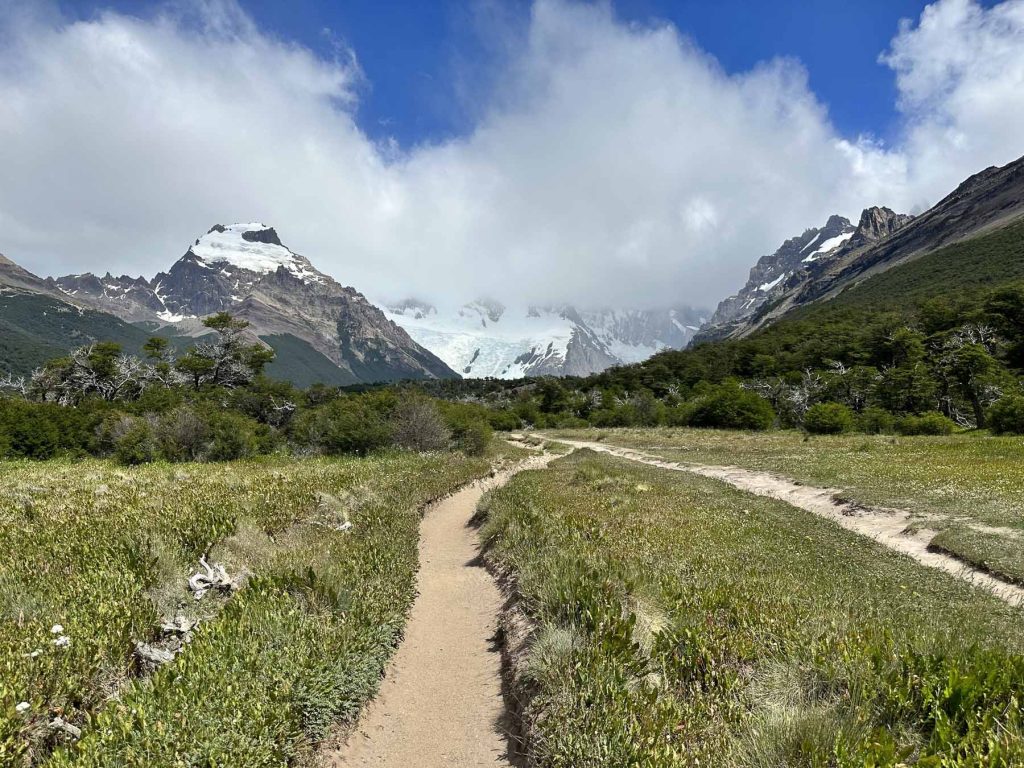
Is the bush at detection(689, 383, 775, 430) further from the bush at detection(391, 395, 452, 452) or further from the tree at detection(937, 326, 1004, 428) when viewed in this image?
the bush at detection(391, 395, 452, 452)

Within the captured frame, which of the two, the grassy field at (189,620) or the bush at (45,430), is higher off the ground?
the bush at (45,430)

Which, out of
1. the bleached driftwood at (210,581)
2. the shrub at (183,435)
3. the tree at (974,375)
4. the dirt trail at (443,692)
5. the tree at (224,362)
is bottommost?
the dirt trail at (443,692)

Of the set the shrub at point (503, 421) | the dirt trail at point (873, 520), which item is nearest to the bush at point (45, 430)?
the dirt trail at point (873, 520)

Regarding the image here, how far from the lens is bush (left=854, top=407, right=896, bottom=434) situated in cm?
5619

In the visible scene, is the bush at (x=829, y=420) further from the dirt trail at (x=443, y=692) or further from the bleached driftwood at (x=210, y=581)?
the bleached driftwood at (x=210, y=581)

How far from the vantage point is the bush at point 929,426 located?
4903 centimetres

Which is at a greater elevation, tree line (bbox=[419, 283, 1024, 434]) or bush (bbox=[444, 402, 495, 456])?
tree line (bbox=[419, 283, 1024, 434])

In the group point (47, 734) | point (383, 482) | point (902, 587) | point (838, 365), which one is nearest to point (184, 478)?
point (383, 482)

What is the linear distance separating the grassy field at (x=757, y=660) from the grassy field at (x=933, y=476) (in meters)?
3.39

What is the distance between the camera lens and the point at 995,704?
14.9 feet

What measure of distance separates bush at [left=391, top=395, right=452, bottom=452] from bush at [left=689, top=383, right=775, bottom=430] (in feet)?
153

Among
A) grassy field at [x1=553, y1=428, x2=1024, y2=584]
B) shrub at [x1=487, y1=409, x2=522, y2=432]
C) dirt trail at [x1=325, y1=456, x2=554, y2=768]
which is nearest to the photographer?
dirt trail at [x1=325, y1=456, x2=554, y2=768]

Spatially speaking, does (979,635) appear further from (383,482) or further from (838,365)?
(838,365)

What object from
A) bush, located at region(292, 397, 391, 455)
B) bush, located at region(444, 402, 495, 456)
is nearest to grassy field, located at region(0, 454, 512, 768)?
bush, located at region(292, 397, 391, 455)
